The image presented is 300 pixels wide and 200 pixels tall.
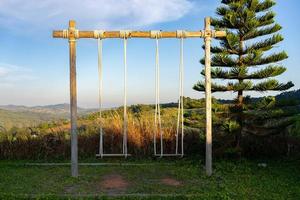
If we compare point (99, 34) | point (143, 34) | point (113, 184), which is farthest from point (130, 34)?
point (113, 184)

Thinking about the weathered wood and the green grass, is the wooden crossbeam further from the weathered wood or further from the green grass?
the green grass

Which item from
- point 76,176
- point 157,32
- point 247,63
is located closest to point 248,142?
point 247,63

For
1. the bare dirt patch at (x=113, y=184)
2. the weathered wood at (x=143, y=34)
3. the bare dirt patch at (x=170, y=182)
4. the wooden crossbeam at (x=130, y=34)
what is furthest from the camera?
the weathered wood at (x=143, y=34)

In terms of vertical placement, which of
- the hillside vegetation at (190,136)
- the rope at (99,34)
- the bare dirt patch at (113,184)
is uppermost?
the rope at (99,34)

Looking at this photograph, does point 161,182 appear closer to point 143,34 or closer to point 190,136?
point 143,34

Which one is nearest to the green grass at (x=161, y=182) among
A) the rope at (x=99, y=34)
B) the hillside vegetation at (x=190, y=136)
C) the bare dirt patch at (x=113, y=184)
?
the bare dirt patch at (x=113, y=184)

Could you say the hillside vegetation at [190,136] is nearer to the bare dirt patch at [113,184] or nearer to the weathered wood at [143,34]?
the weathered wood at [143,34]

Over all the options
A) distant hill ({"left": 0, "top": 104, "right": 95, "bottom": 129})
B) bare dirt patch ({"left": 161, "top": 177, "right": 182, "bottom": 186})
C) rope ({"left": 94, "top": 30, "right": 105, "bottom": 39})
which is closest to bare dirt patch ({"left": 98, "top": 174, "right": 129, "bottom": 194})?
bare dirt patch ({"left": 161, "top": 177, "right": 182, "bottom": 186})

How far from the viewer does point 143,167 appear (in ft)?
29.2

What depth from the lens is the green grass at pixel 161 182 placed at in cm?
677

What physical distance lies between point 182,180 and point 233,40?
9.79 ft

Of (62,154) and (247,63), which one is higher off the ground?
(247,63)

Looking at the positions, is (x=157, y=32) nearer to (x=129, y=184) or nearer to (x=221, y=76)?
(x=221, y=76)

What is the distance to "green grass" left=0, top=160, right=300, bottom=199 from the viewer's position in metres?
6.77
